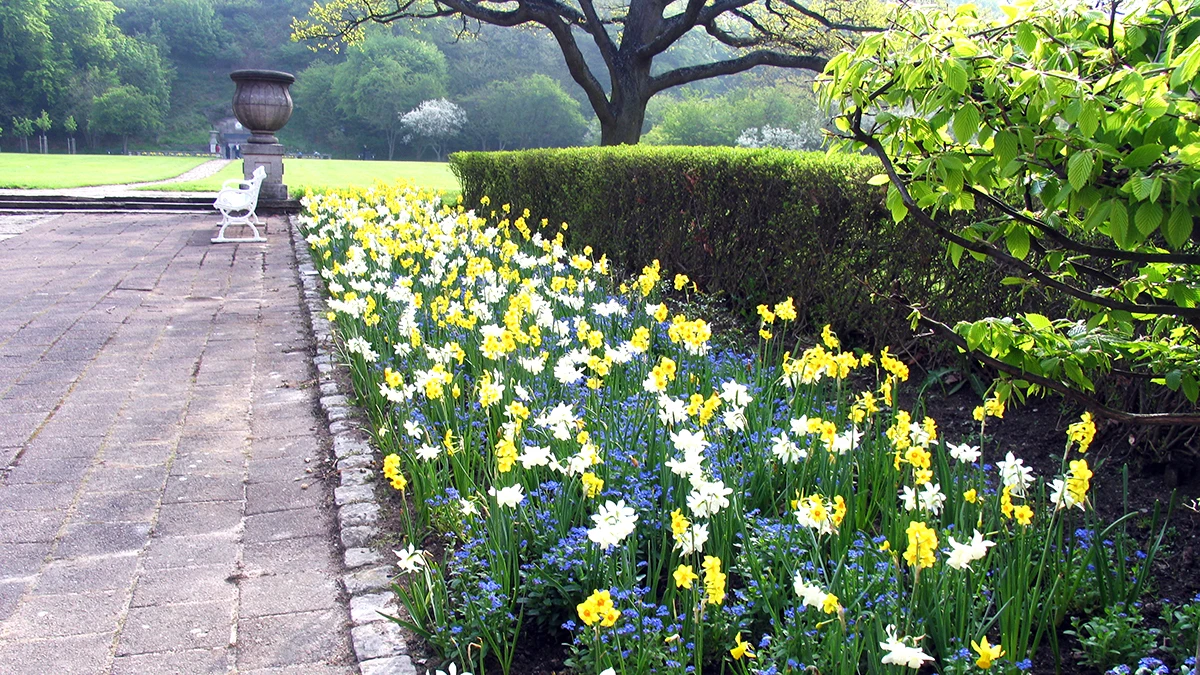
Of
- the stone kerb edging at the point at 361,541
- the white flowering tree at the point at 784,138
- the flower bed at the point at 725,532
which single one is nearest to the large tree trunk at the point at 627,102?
the stone kerb edging at the point at 361,541

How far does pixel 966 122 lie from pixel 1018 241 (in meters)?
0.42

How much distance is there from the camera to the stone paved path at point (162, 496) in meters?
2.30

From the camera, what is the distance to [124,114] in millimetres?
67688

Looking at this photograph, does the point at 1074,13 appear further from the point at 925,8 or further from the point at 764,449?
the point at 764,449

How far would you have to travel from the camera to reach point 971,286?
12.5 feet

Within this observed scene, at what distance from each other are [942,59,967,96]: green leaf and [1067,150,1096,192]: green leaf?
0.65 feet

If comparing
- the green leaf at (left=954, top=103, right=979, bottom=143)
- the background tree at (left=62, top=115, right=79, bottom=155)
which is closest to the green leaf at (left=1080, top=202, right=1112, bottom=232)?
the green leaf at (left=954, top=103, right=979, bottom=143)

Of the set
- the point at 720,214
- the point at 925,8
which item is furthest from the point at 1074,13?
the point at 720,214

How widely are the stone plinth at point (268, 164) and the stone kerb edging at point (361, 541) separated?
9.86 m

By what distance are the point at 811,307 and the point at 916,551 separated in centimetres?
338

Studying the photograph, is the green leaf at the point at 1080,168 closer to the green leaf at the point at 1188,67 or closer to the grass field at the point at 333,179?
the green leaf at the point at 1188,67

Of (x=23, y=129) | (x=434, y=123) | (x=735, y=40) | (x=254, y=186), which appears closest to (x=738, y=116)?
(x=434, y=123)

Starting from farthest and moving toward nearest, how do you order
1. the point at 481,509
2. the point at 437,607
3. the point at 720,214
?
the point at 720,214 < the point at 481,509 < the point at 437,607

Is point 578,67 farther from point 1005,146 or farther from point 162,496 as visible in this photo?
point 1005,146
